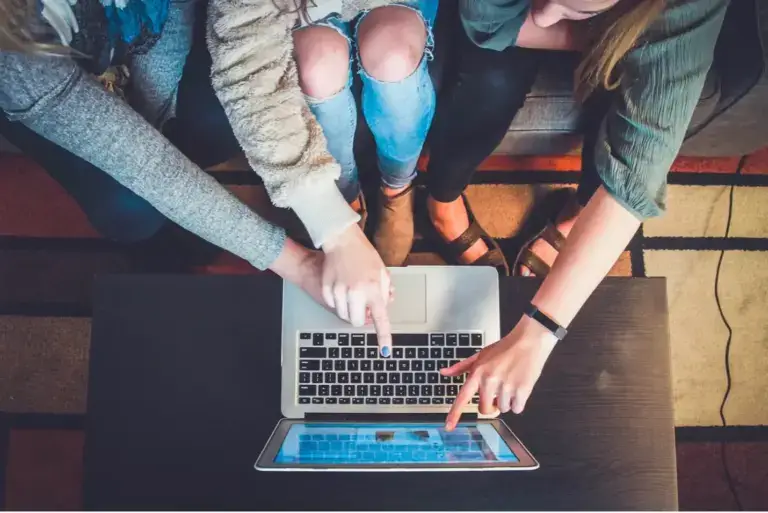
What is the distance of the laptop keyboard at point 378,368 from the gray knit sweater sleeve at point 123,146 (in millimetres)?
145

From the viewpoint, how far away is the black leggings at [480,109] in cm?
96

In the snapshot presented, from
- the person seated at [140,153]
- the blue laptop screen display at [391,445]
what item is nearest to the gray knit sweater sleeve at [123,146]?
the person seated at [140,153]

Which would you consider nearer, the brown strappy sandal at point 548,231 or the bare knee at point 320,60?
the bare knee at point 320,60

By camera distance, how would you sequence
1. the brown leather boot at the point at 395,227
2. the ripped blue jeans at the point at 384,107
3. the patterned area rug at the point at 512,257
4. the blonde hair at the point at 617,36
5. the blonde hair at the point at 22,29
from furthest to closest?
the patterned area rug at the point at 512,257 < the brown leather boot at the point at 395,227 < the ripped blue jeans at the point at 384,107 < the blonde hair at the point at 617,36 < the blonde hair at the point at 22,29

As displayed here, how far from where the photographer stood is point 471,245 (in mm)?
1249

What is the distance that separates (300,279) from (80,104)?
334mm

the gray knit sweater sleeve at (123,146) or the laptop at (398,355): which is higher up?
the gray knit sweater sleeve at (123,146)

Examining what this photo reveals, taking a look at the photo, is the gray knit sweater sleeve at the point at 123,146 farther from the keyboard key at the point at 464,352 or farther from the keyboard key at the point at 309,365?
the keyboard key at the point at 464,352

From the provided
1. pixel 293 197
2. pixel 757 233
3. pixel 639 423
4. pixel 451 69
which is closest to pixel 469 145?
pixel 451 69

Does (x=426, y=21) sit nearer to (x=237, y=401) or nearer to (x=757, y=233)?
(x=237, y=401)

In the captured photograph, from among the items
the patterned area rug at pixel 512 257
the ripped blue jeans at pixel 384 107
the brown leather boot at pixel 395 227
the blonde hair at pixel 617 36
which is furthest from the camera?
the patterned area rug at pixel 512 257

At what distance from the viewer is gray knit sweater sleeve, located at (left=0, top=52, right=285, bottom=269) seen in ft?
2.32

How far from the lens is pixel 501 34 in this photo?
0.90m

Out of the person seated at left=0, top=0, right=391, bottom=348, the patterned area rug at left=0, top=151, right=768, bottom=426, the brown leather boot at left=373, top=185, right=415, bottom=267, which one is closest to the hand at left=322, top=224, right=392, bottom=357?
the person seated at left=0, top=0, right=391, bottom=348
